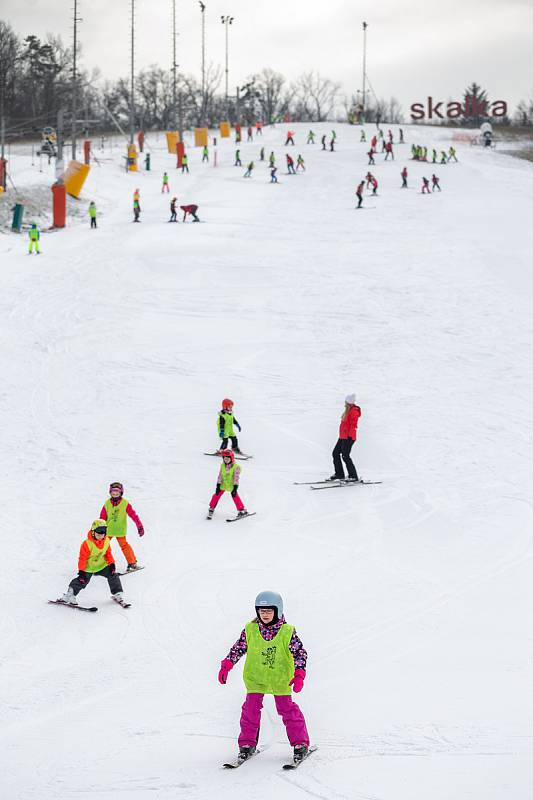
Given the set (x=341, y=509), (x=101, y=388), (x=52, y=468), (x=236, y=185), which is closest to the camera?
(x=341, y=509)

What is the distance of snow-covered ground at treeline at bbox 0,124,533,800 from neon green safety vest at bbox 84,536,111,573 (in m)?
0.49

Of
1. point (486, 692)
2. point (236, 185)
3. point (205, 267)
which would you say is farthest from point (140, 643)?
point (236, 185)

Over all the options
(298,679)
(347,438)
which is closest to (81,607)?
(298,679)

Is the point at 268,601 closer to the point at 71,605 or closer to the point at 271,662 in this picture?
the point at 271,662

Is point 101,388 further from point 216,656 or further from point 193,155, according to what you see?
point 193,155

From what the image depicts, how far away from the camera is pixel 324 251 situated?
2909 centimetres

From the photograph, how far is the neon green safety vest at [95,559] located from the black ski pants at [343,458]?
5072mm

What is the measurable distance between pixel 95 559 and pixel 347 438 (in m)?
5.24

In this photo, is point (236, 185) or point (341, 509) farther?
point (236, 185)

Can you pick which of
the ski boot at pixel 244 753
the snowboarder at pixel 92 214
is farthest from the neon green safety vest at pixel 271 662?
the snowboarder at pixel 92 214

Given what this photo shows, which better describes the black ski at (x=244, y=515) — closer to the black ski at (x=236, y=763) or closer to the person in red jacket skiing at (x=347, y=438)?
the person in red jacket skiing at (x=347, y=438)

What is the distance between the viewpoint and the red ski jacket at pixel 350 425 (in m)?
13.7

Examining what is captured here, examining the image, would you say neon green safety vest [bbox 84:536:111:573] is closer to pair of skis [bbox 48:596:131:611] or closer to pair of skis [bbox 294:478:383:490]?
pair of skis [bbox 48:596:131:611]

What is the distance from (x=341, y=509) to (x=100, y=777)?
23.3 feet
